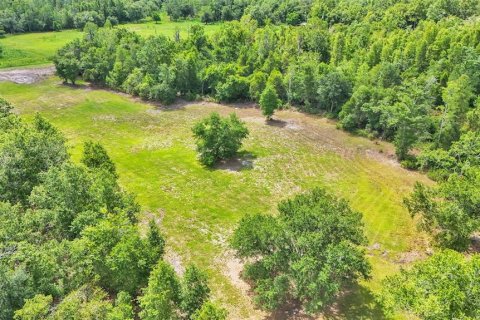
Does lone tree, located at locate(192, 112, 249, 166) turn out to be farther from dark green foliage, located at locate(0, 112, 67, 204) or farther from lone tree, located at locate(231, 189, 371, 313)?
lone tree, located at locate(231, 189, 371, 313)

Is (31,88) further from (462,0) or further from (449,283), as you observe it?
(462,0)

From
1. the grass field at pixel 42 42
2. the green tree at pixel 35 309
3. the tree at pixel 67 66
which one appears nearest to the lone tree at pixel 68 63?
the tree at pixel 67 66

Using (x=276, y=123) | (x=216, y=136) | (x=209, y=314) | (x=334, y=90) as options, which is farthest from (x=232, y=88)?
(x=209, y=314)

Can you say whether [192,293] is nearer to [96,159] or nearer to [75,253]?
[75,253]

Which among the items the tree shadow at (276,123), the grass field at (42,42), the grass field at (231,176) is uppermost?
the grass field at (42,42)

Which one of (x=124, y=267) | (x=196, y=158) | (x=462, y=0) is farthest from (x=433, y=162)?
(x=462, y=0)

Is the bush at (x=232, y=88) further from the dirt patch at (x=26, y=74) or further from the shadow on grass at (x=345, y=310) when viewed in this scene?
the shadow on grass at (x=345, y=310)

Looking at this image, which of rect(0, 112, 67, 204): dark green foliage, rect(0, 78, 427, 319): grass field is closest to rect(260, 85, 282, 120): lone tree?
rect(0, 78, 427, 319): grass field
